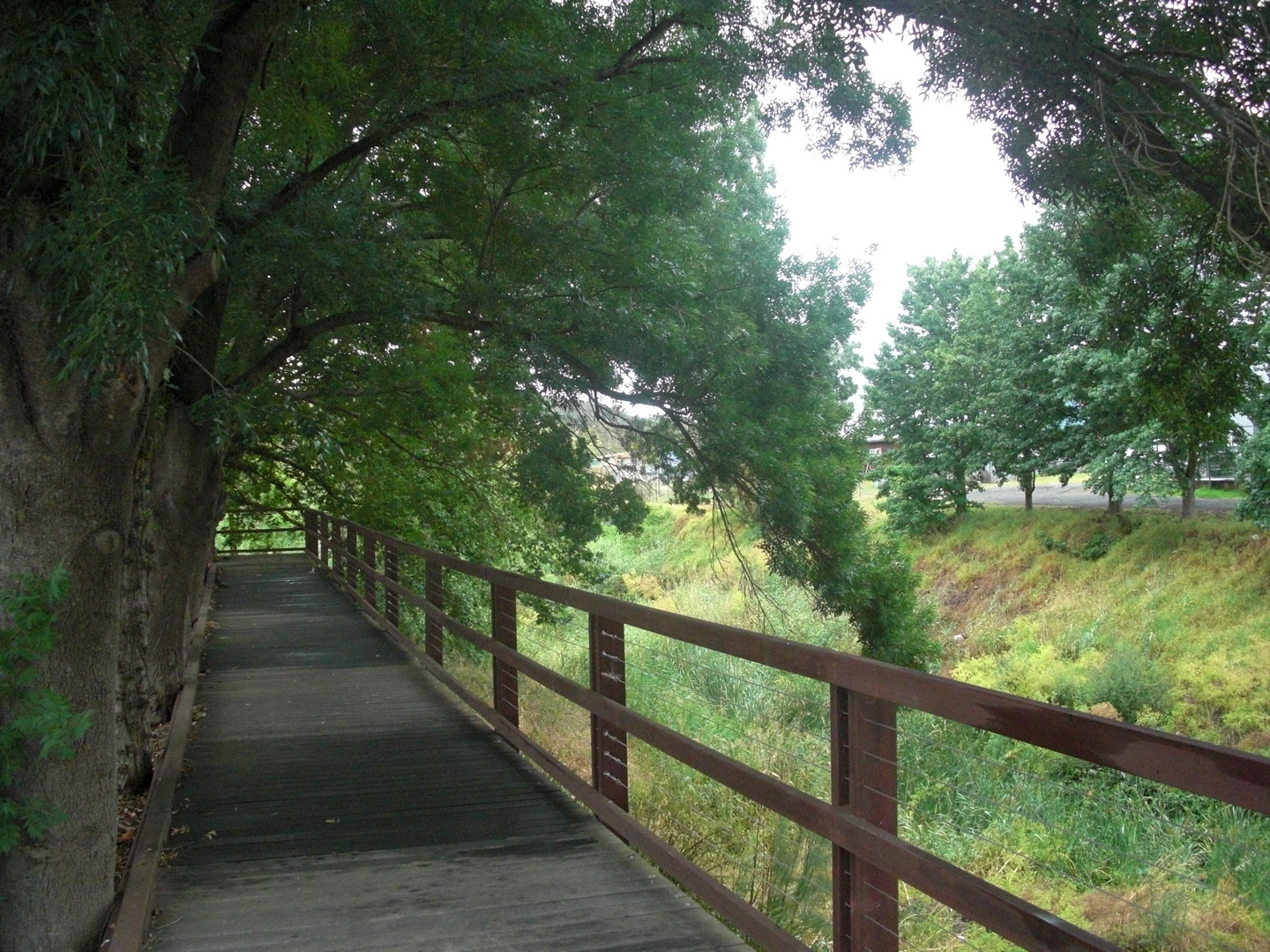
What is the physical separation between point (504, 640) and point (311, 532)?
19.1 metres

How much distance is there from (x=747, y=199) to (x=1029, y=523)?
19.3 m

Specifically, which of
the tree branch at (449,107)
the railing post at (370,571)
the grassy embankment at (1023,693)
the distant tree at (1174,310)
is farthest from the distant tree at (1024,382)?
the tree branch at (449,107)

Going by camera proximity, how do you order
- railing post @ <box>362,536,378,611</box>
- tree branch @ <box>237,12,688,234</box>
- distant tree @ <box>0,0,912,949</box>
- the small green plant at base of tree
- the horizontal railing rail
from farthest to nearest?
the horizontal railing rail, railing post @ <box>362,536,378,611</box>, tree branch @ <box>237,12,688,234</box>, distant tree @ <box>0,0,912,949</box>, the small green plant at base of tree

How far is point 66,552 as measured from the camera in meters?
4.18

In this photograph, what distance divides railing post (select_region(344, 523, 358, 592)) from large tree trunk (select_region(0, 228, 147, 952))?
1199 cm

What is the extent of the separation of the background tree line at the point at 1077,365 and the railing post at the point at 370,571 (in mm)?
7351

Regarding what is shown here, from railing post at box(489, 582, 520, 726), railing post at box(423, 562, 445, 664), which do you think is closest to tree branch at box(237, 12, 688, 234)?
railing post at box(423, 562, 445, 664)

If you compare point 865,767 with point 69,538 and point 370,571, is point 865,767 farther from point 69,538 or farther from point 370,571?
point 370,571

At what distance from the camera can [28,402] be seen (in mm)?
4059

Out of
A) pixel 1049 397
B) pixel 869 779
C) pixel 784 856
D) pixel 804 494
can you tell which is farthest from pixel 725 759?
pixel 1049 397

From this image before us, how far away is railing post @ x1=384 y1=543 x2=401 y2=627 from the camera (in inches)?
493

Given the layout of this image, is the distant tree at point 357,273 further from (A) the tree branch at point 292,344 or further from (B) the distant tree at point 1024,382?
(B) the distant tree at point 1024,382

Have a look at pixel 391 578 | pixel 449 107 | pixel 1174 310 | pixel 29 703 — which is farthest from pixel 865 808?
pixel 391 578

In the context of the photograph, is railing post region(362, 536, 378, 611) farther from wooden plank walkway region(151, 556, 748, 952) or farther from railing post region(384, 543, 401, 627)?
wooden plank walkway region(151, 556, 748, 952)
